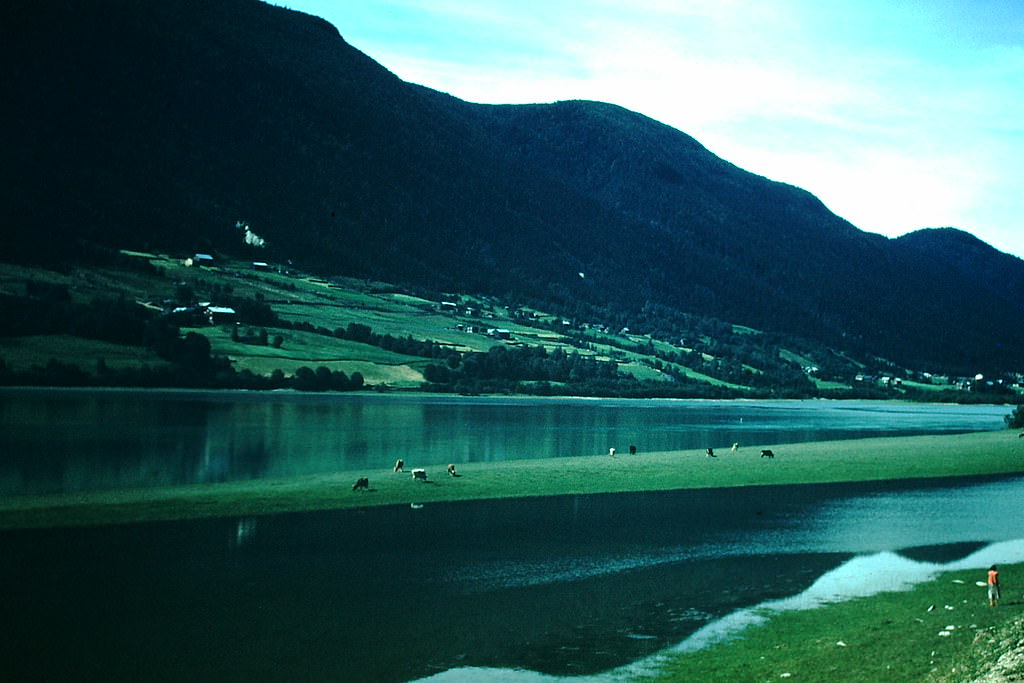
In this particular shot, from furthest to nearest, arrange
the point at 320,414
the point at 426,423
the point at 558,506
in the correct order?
1. the point at 320,414
2. the point at 426,423
3. the point at 558,506

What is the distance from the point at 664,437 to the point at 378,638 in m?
64.6

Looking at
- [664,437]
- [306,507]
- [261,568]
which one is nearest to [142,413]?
[664,437]

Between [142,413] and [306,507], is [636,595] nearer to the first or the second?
[306,507]

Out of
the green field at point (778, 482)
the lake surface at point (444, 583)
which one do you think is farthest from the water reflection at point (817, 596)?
the green field at point (778, 482)

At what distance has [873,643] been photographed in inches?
851

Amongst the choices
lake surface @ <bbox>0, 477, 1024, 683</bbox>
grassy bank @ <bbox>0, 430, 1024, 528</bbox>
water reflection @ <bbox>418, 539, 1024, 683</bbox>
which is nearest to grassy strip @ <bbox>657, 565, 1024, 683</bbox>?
water reflection @ <bbox>418, 539, 1024, 683</bbox>

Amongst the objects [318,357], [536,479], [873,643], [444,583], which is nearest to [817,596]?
[873,643]

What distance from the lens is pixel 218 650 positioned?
21.6m

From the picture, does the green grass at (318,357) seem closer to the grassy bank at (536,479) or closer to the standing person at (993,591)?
the grassy bank at (536,479)

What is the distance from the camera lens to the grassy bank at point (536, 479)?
37.9 meters

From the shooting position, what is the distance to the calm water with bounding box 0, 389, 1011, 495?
51.7 metres

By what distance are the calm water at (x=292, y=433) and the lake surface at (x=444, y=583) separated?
14.5m

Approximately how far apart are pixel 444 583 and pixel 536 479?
21.9 metres

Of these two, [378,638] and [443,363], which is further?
[443,363]
